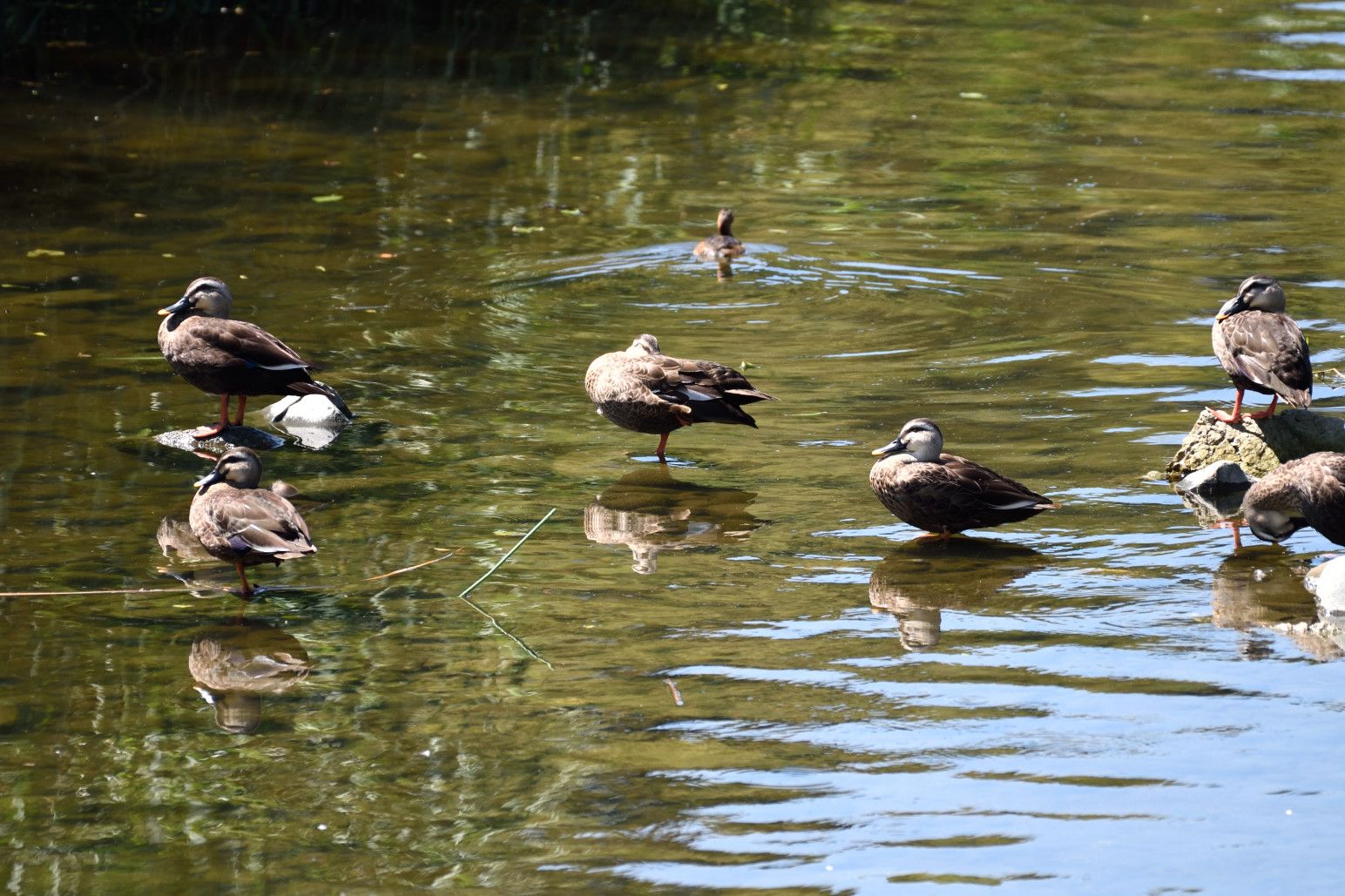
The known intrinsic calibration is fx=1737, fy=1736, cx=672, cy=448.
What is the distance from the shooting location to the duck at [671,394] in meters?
10.1

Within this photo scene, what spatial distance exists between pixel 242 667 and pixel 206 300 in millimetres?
4267

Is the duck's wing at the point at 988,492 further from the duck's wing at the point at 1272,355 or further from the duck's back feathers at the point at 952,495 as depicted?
the duck's wing at the point at 1272,355

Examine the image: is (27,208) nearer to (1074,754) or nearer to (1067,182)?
(1067,182)

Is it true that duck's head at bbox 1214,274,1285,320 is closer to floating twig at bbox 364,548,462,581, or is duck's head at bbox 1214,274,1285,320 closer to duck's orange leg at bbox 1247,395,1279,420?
duck's orange leg at bbox 1247,395,1279,420

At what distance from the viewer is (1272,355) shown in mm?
9555

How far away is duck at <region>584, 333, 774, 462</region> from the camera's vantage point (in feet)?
33.1

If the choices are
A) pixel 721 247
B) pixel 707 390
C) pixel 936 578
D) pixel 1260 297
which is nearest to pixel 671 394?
pixel 707 390

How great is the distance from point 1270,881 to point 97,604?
525cm

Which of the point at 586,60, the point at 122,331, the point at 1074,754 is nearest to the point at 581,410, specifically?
the point at 122,331

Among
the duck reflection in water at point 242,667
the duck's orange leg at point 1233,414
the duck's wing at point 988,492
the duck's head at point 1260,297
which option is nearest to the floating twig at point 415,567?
the duck reflection in water at point 242,667

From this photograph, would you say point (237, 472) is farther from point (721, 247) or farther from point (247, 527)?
point (721, 247)

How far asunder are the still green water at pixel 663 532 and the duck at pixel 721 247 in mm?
137

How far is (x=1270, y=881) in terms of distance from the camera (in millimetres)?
5363

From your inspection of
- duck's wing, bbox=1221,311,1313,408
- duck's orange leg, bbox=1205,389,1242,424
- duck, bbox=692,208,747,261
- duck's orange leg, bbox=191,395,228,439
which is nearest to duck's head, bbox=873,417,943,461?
duck's orange leg, bbox=1205,389,1242,424
